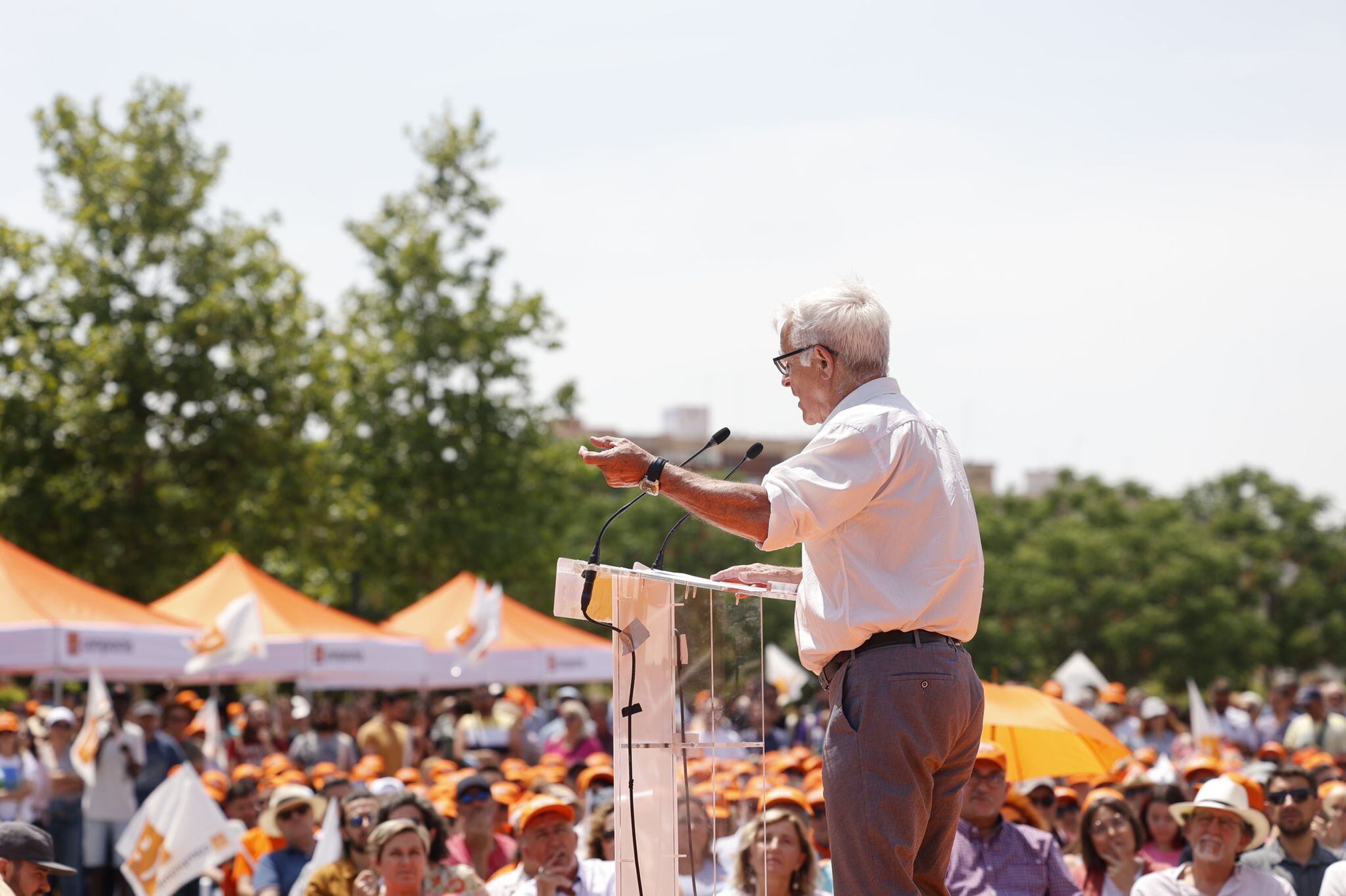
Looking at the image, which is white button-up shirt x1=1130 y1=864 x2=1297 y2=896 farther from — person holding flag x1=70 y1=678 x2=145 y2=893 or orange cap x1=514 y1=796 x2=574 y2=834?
person holding flag x1=70 y1=678 x2=145 y2=893

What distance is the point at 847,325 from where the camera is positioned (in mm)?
3730

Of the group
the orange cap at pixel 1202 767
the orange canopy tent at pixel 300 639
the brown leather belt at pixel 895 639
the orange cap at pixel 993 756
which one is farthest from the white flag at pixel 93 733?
the brown leather belt at pixel 895 639

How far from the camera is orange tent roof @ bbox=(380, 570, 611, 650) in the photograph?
20.6 metres

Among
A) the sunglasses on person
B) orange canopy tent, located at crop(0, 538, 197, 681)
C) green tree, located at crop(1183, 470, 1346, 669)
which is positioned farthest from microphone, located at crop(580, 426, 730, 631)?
green tree, located at crop(1183, 470, 1346, 669)

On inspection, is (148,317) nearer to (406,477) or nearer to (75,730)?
(406,477)

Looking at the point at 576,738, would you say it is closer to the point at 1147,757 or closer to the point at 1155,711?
the point at 1147,757

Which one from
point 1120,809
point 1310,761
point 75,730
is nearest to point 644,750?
point 1120,809

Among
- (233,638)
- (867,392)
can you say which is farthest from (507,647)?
(867,392)

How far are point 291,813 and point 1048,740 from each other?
14.2 ft

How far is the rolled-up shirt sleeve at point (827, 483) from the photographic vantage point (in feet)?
11.5

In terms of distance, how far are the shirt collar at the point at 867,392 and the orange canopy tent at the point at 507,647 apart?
15.8 m

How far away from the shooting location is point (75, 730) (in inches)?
568

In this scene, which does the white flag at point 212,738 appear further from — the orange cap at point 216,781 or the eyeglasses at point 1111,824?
the eyeglasses at point 1111,824

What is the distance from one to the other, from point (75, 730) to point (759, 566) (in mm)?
11909
